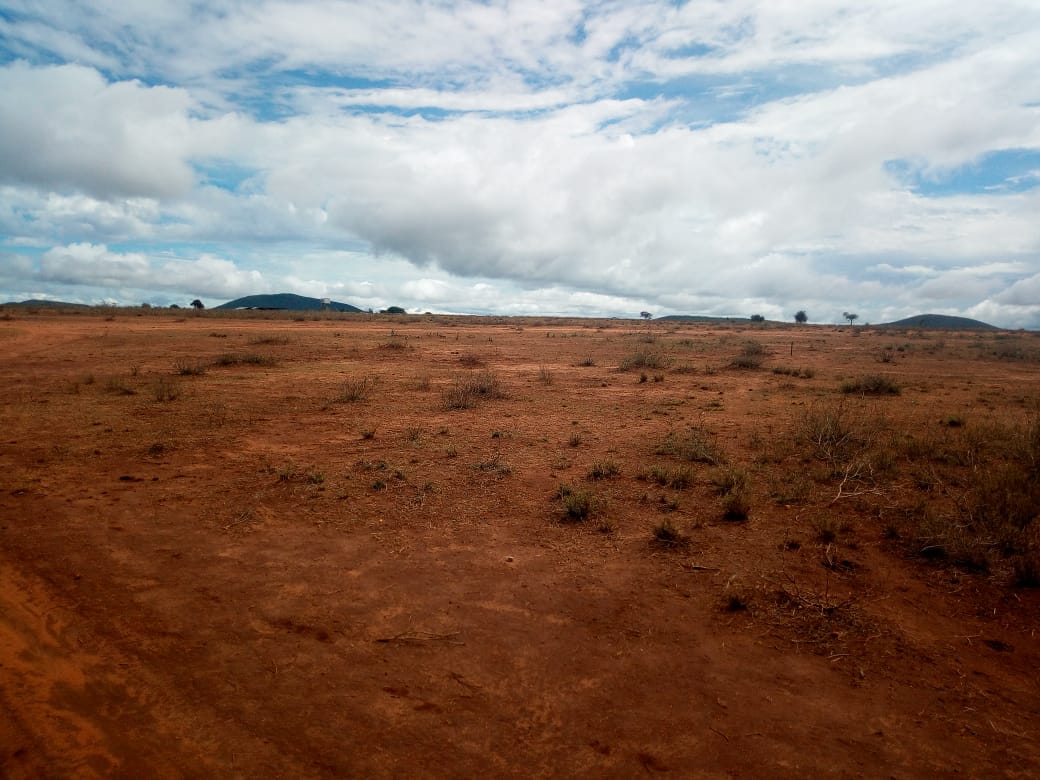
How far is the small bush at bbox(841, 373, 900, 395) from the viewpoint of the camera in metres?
14.2

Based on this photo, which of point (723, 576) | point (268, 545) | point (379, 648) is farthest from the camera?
point (268, 545)

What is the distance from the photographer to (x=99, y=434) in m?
9.07

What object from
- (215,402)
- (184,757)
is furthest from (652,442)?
(215,402)

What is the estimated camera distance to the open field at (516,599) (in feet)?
10.5

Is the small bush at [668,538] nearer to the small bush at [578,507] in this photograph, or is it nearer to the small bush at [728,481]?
the small bush at [578,507]

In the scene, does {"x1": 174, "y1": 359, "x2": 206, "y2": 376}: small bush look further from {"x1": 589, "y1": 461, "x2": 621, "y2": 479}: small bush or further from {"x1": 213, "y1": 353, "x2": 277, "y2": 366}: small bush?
{"x1": 589, "y1": 461, "x2": 621, "y2": 479}: small bush

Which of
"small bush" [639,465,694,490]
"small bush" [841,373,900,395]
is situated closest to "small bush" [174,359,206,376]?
"small bush" [639,465,694,490]

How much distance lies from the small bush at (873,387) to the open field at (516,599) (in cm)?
422

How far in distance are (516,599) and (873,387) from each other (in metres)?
13.5

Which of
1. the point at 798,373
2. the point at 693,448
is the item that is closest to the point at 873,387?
the point at 798,373

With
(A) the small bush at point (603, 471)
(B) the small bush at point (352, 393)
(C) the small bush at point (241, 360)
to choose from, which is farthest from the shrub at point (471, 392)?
(C) the small bush at point (241, 360)

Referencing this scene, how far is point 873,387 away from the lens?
14320mm

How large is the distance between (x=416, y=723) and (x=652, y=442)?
6.75 metres

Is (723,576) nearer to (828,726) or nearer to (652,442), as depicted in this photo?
(828,726)
